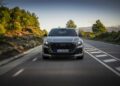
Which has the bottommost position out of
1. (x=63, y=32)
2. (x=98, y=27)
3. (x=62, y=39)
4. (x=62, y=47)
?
(x=98, y=27)

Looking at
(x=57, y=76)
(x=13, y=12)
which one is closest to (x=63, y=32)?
(x=57, y=76)

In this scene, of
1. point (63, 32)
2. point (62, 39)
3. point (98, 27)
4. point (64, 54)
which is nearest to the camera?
point (64, 54)

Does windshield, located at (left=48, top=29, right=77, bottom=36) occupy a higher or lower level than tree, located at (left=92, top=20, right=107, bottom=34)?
higher

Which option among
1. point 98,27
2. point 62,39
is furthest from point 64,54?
point 98,27

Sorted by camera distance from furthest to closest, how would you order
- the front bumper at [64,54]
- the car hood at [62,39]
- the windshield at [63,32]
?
the windshield at [63,32] < the car hood at [62,39] < the front bumper at [64,54]

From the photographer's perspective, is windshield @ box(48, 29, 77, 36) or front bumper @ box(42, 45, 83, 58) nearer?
front bumper @ box(42, 45, 83, 58)

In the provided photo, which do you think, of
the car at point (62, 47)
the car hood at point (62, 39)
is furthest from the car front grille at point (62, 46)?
the car hood at point (62, 39)

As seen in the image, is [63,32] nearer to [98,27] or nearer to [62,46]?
[62,46]

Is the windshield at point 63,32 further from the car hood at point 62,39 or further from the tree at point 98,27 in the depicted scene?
the tree at point 98,27

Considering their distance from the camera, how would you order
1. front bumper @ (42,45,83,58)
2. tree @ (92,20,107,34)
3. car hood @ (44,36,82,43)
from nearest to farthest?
front bumper @ (42,45,83,58) → car hood @ (44,36,82,43) → tree @ (92,20,107,34)

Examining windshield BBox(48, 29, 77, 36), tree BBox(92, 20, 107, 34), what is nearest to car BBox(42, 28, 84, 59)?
windshield BBox(48, 29, 77, 36)

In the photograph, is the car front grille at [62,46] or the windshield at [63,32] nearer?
the car front grille at [62,46]

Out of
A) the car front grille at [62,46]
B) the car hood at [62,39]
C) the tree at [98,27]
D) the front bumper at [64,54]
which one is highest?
the car hood at [62,39]

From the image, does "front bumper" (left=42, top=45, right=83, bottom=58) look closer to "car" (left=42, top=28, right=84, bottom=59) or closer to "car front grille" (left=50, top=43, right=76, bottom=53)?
"car" (left=42, top=28, right=84, bottom=59)
